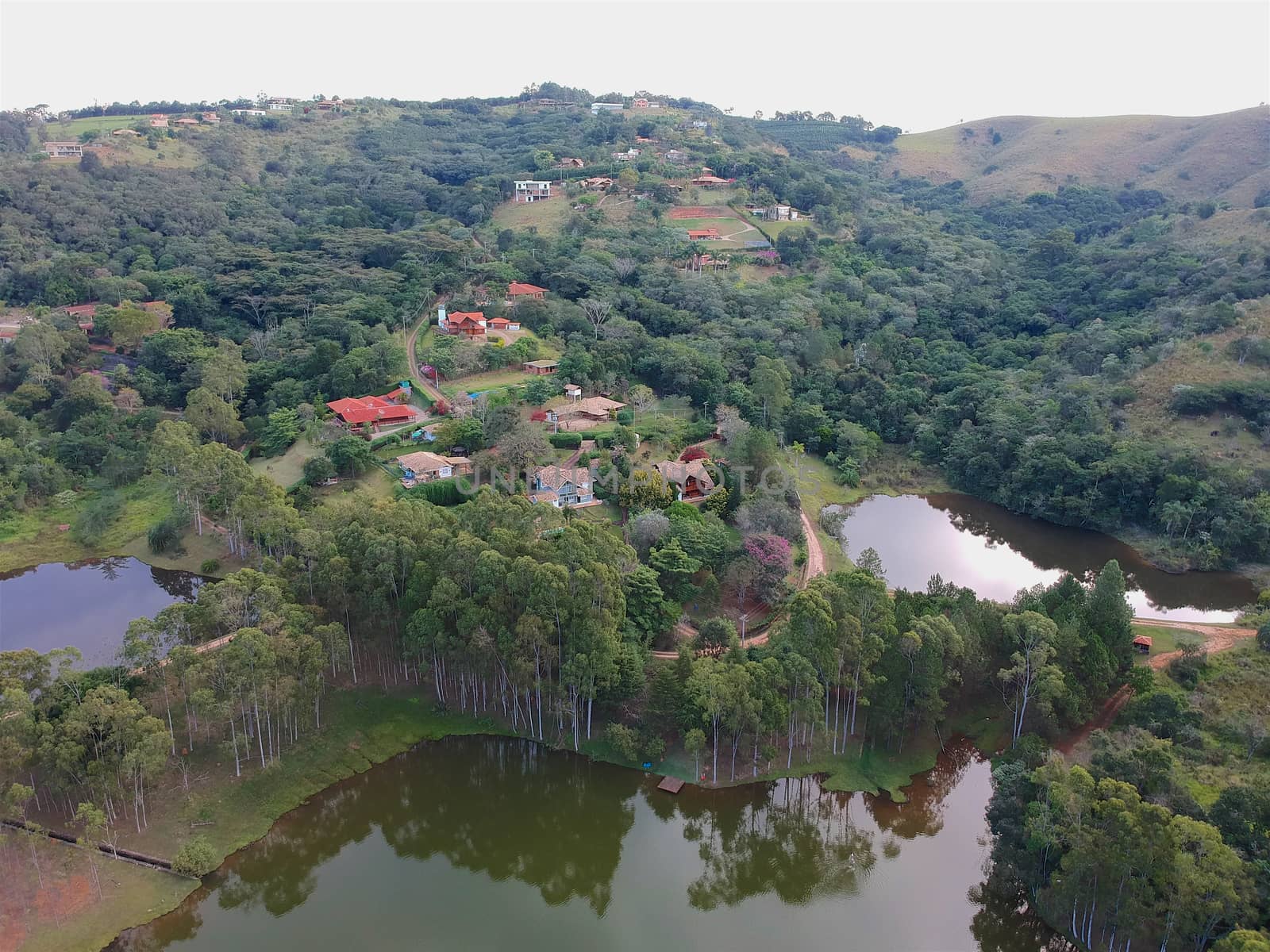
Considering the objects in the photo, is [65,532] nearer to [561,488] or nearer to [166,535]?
[166,535]

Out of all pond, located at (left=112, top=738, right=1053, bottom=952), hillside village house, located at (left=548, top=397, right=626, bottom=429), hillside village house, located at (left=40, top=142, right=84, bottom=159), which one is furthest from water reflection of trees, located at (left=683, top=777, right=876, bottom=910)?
hillside village house, located at (left=40, top=142, right=84, bottom=159)

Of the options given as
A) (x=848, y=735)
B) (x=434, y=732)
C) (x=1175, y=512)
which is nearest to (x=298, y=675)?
(x=434, y=732)

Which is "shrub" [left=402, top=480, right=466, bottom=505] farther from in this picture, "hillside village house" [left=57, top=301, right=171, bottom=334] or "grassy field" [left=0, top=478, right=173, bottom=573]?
"hillside village house" [left=57, top=301, right=171, bottom=334]

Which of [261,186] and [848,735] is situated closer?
[848,735]

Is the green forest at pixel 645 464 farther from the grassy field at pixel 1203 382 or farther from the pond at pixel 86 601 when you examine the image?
the pond at pixel 86 601

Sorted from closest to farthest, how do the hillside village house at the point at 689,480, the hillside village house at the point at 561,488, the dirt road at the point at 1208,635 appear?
the dirt road at the point at 1208,635 < the hillside village house at the point at 561,488 < the hillside village house at the point at 689,480

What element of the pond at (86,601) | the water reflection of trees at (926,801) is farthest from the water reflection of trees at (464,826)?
the pond at (86,601)

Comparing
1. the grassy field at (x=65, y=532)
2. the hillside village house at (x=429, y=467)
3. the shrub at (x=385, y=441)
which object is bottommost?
the grassy field at (x=65, y=532)

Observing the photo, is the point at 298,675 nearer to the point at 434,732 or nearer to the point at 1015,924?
the point at 434,732
